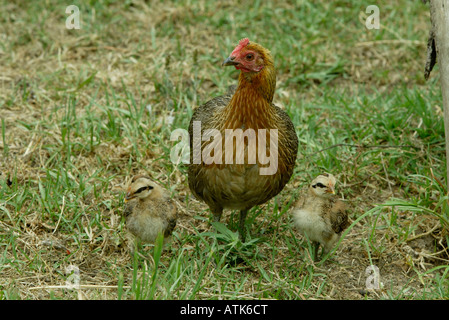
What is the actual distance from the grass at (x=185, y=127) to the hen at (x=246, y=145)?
1.05ft

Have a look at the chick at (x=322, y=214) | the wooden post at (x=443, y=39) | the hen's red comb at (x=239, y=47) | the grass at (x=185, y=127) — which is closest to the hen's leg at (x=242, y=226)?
the grass at (x=185, y=127)

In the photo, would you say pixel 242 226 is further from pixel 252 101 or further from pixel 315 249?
pixel 252 101

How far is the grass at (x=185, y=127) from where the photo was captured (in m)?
4.23

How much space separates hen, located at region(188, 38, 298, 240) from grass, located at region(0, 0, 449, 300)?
0.32 m

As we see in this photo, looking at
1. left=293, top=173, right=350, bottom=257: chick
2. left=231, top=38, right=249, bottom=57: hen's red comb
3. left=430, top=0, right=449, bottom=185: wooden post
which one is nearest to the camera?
left=231, top=38, right=249, bottom=57: hen's red comb

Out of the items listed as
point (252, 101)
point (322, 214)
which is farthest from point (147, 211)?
point (322, 214)

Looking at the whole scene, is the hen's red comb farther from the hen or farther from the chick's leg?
the chick's leg

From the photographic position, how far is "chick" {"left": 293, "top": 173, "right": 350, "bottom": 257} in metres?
4.29

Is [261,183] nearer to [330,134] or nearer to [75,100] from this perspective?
[330,134]

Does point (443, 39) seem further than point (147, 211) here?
Yes

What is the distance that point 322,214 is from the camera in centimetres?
430

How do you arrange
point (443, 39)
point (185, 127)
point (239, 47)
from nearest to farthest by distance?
point (239, 47), point (443, 39), point (185, 127)

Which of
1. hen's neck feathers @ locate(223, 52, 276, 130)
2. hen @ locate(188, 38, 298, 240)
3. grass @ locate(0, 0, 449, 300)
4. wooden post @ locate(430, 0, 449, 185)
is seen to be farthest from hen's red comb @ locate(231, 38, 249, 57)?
wooden post @ locate(430, 0, 449, 185)

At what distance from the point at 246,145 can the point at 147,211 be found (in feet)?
2.68
